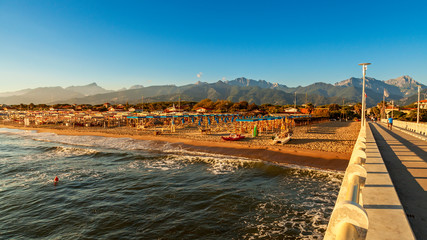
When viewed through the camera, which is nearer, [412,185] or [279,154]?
[412,185]

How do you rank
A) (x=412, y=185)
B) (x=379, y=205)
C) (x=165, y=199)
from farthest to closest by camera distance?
(x=165, y=199), (x=412, y=185), (x=379, y=205)

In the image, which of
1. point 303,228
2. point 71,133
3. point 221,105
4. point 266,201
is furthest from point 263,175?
point 221,105

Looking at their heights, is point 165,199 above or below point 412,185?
below

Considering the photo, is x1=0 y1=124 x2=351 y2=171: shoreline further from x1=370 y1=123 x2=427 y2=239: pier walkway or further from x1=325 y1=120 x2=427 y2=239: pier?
x1=325 y1=120 x2=427 y2=239: pier

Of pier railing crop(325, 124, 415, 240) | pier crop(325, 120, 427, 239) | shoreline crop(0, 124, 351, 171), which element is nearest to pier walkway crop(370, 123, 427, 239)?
pier crop(325, 120, 427, 239)

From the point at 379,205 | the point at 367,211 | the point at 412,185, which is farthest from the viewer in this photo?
the point at 412,185

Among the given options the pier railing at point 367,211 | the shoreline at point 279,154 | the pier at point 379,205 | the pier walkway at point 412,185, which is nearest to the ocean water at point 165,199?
the shoreline at point 279,154

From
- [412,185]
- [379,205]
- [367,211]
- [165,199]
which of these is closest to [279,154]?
[165,199]

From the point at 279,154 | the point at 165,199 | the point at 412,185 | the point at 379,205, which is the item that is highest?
the point at 379,205

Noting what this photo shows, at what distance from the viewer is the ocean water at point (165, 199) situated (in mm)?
8297

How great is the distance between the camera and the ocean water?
830 cm

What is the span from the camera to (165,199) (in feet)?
36.3

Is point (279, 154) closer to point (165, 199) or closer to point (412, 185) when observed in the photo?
point (165, 199)

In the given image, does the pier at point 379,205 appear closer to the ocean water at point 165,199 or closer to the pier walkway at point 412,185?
the pier walkway at point 412,185
